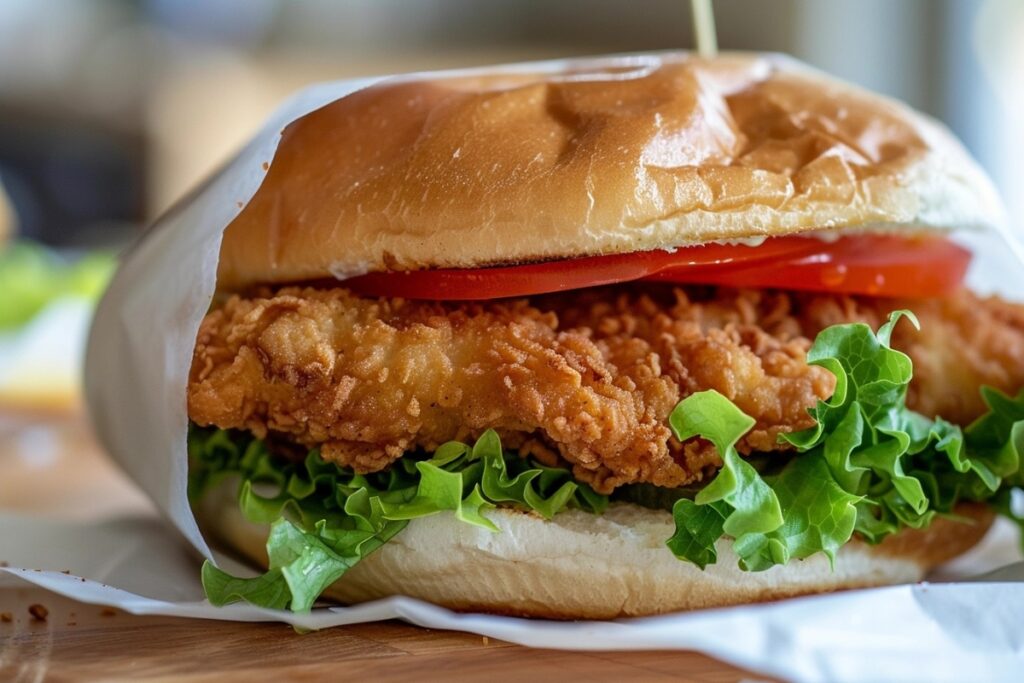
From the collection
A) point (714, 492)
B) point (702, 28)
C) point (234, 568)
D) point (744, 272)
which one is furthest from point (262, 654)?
point (702, 28)

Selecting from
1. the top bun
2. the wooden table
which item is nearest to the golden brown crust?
the top bun

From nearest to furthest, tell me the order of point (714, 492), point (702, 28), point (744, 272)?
1. point (714, 492)
2. point (744, 272)
3. point (702, 28)

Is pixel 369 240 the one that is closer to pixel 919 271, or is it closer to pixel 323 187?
pixel 323 187

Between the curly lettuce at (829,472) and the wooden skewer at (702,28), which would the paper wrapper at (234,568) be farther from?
the wooden skewer at (702,28)

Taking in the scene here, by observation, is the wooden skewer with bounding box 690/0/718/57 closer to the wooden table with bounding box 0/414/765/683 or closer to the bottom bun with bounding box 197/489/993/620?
the bottom bun with bounding box 197/489/993/620

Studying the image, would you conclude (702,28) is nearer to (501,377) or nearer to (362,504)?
(501,377)
